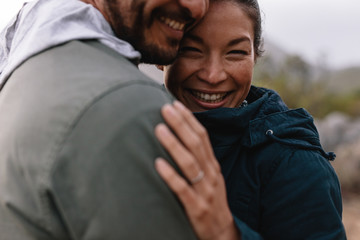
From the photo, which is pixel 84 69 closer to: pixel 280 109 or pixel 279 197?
pixel 279 197

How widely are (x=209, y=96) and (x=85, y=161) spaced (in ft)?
3.72

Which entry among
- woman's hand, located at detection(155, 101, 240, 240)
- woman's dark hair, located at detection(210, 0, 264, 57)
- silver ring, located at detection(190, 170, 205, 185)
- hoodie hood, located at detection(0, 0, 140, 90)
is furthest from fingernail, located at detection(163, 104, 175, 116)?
woman's dark hair, located at detection(210, 0, 264, 57)

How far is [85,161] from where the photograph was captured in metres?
1.04

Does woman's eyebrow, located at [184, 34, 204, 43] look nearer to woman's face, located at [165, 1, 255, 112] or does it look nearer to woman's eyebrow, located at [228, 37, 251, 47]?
woman's face, located at [165, 1, 255, 112]

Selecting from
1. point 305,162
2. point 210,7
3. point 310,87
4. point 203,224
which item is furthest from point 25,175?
point 310,87

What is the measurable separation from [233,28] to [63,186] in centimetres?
124

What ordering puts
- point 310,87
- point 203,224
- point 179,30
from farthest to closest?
1. point 310,87
2. point 179,30
3. point 203,224

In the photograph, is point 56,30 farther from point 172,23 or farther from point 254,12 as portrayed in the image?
point 254,12

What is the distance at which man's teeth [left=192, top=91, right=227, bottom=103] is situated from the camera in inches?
82.1

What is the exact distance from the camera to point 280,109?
2.01 metres

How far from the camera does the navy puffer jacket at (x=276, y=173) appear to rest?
1.60m

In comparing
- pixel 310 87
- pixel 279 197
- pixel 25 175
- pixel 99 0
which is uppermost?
pixel 99 0

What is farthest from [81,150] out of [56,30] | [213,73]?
[213,73]

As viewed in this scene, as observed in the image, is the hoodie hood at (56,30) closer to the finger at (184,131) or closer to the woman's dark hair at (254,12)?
the finger at (184,131)
